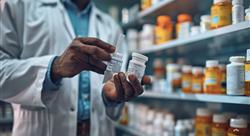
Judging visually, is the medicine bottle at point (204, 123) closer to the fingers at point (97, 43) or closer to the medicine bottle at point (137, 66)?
the medicine bottle at point (137, 66)

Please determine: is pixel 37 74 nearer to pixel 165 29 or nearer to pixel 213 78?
pixel 213 78

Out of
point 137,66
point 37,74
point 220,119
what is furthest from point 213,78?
point 37,74

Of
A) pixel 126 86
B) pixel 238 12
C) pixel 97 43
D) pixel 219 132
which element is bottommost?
pixel 219 132

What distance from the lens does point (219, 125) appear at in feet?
3.43

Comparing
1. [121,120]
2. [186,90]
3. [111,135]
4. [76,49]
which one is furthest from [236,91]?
[121,120]

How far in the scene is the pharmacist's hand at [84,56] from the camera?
86cm

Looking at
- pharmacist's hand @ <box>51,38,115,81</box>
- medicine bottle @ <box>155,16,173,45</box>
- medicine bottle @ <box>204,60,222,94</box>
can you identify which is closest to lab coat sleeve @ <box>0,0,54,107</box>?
pharmacist's hand @ <box>51,38,115,81</box>

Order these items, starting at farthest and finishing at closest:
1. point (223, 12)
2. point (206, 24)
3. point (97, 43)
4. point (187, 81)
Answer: point (187, 81) < point (206, 24) < point (223, 12) < point (97, 43)

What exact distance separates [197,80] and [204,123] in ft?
0.58

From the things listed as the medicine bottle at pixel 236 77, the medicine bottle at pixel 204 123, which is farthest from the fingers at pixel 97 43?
the medicine bottle at pixel 204 123

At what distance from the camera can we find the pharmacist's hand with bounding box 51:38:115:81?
2.84 ft

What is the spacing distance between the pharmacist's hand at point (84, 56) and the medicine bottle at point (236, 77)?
382 millimetres

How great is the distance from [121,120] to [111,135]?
1.72 ft

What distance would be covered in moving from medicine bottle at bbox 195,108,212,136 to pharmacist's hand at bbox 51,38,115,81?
48cm
